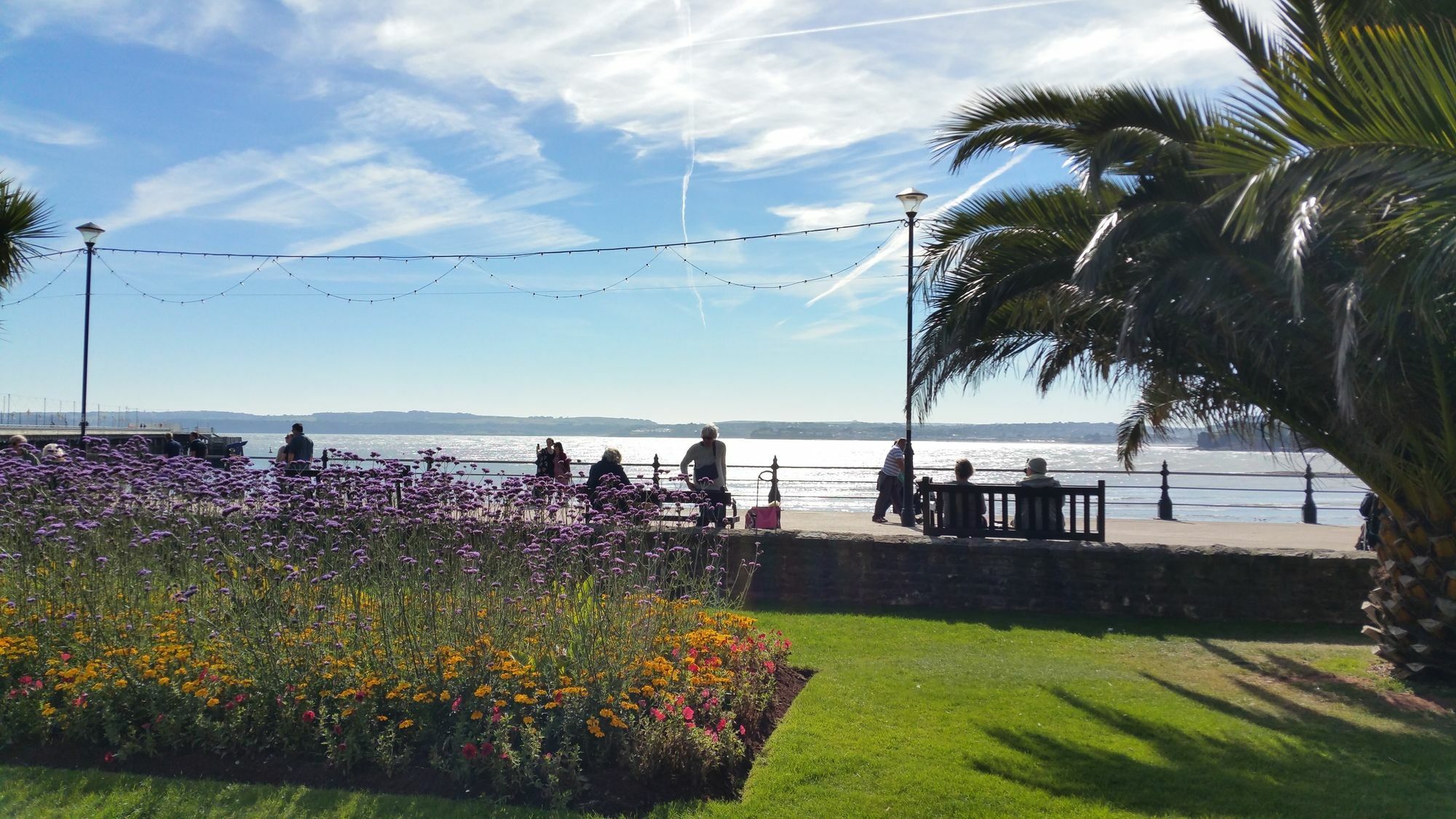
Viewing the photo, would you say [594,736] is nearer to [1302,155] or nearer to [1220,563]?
[1302,155]

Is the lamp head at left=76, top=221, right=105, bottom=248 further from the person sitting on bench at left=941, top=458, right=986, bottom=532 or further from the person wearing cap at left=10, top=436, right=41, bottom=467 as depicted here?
the person sitting on bench at left=941, top=458, right=986, bottom=532

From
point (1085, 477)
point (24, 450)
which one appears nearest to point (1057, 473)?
point (24, 450)

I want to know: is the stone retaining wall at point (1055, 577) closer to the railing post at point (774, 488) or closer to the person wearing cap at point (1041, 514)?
the person wearing cap at point (1041, 514)

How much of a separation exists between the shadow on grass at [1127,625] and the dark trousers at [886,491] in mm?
6483

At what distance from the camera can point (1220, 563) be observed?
10.1m

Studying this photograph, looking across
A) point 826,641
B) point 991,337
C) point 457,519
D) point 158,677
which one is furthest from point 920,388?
point 158,677

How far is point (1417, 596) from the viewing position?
755cm

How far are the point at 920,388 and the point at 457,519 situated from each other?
15.2ft

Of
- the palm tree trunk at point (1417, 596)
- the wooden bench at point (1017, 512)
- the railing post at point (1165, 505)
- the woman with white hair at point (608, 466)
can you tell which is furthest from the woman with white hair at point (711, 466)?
the railing post at point (1165, 505)

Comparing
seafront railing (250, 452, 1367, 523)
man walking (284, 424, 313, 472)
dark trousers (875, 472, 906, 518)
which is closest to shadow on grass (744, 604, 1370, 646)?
seafront railing (250, 452, 1367, 523)

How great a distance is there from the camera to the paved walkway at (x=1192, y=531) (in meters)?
14.1

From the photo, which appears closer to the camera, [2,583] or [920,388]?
[2,583]

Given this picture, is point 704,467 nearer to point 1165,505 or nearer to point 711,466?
point 711,466

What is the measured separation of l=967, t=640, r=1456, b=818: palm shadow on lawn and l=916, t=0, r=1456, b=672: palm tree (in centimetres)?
133
